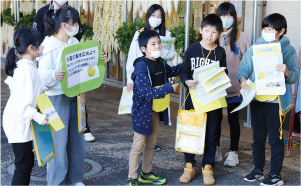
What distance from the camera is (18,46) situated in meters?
2.93

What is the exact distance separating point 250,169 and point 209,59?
1450 mm

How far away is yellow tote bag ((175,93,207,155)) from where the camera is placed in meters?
3.62

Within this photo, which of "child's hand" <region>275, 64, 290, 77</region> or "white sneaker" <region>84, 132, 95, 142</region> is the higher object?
"child's hand" <region>275, 64, 290, 77</region>

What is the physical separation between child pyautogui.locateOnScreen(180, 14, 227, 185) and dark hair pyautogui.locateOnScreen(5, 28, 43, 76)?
148 centimetres

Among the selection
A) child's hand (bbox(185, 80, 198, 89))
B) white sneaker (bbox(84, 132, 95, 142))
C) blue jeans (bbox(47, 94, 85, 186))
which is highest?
child's hand (bbox(185, 80, 198, 89))

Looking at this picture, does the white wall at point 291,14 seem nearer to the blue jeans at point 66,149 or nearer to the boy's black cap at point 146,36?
the boy's black cap at point 146,36

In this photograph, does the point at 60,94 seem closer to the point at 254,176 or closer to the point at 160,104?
the point at 160,104

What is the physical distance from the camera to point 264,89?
343 centimetres

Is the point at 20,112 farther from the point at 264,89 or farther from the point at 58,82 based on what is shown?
the point at 264,89

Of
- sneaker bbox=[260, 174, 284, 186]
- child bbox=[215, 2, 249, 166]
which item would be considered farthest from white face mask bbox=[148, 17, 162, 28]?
sneaker bbox=[260, 174, 284, 186]

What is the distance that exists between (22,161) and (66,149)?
580mm

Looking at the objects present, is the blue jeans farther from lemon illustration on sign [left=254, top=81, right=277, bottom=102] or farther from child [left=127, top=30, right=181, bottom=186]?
lemon illustration on sign [left=254, top=81, right=277, bottom=102]

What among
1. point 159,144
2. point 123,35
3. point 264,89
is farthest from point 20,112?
point 123,35

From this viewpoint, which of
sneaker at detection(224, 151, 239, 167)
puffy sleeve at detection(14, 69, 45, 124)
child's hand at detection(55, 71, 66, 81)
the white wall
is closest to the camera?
puffy sleeve at detection(14, 69, 45, 124)
